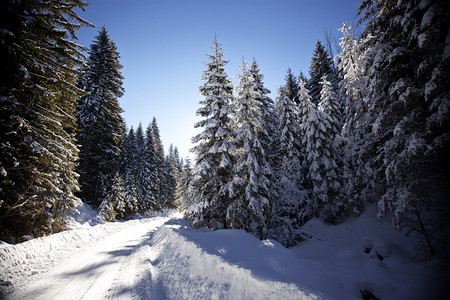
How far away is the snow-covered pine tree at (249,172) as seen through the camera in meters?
11.8

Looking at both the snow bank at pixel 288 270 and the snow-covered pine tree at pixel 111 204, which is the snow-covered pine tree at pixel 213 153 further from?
the snow-covered pine tree at pixel 111 204

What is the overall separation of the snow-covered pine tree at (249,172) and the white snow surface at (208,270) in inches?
121

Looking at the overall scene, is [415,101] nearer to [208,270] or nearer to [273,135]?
[208,270]

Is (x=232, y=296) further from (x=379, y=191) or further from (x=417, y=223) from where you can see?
(x=379, y=191)

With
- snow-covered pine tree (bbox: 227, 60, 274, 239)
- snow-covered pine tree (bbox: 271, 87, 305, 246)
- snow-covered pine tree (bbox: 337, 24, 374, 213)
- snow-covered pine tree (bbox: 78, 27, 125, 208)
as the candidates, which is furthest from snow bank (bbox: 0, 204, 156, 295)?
snow-covered pine tree (bbox: 337, 24, 374, 213)

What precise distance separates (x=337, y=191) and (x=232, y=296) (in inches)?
569

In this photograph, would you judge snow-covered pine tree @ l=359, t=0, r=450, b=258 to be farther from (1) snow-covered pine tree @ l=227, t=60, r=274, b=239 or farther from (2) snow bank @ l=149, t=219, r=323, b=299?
(1) snow-covered pine tree @ l=227, t=60, r=274, b=239

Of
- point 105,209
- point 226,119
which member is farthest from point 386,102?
point 105,209

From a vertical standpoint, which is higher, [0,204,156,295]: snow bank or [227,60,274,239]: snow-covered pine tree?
[227,60,274,239]: snow-covered pine tree

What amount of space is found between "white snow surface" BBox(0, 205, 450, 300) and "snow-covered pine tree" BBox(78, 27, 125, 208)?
1242cm

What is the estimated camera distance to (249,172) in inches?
488

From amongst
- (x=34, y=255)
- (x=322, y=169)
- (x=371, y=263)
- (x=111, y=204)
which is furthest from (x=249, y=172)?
(x=111, y=204)

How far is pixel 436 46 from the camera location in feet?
20.2

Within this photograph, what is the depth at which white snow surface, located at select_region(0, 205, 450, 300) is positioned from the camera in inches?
186
